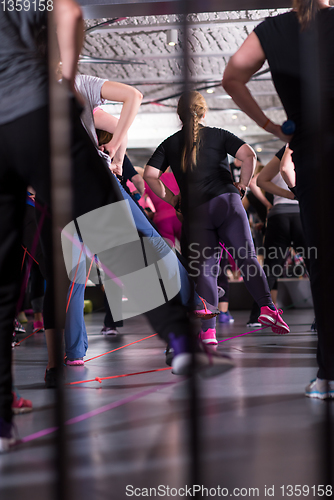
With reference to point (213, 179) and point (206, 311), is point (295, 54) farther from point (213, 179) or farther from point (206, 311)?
point (206, 311)

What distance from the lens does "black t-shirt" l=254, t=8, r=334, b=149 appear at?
1166 mm

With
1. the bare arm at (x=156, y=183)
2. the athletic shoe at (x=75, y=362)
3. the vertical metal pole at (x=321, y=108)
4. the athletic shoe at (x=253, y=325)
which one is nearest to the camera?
the vertical metal pole at (x=321, y=108)

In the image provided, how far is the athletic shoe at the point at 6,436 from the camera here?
99 cm

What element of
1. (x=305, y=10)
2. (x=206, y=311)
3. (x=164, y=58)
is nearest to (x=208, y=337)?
(x=206, y=311)

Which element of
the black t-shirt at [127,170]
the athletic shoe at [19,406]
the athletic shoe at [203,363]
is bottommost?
the athletic shoe at [19,406]

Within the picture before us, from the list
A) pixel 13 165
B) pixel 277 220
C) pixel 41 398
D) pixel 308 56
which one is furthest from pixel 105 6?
pixel 277 220

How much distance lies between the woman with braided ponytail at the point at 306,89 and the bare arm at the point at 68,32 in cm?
44

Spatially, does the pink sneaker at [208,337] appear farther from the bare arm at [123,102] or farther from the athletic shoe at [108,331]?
the bare arm at [123,102]

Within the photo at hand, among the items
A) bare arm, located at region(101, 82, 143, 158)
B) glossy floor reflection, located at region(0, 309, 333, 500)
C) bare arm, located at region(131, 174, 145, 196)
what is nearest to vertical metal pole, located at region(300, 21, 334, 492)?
glossy floor reflection, located at region(0, 309, 333, 500)

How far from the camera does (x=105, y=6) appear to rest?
65.1 inches

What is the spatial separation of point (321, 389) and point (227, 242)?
3.55 ft

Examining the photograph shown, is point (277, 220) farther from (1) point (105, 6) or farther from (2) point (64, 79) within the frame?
(2) point (64, 79)

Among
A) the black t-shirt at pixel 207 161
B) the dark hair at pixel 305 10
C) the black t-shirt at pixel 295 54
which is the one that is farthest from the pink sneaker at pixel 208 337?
the dark hair at pixel 305 10

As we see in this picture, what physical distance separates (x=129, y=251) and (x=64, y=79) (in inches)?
14.4
